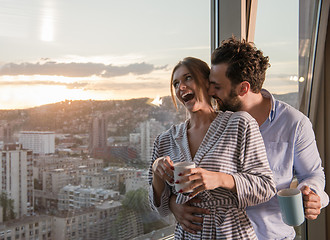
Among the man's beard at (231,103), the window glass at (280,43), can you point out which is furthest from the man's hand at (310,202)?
the window glass at (280,43)

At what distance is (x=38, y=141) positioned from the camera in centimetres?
142

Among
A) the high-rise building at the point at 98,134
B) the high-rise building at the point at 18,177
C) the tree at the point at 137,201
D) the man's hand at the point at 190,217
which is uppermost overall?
the high-rise building at the point at 98,134

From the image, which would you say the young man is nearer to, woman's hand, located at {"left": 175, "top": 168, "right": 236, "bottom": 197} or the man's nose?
the man's nose

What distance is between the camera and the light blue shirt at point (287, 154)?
5.41 feet

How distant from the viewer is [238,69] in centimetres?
166

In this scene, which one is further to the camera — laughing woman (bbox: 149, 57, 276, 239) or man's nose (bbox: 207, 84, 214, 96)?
man's nose (bbox: 207, 84, 214, 96)

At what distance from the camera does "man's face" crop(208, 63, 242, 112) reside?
1.63 m

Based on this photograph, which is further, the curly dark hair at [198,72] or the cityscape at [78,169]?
the curly dark hair at [198,72]

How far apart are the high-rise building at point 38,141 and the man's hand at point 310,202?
1.04 meters

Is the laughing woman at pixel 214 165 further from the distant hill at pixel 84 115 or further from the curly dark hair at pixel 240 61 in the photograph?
the distant hill at pixel 84 115

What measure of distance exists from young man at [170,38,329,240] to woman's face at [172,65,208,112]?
10 cm

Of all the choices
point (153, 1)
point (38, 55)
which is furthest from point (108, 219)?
point (153, 1)

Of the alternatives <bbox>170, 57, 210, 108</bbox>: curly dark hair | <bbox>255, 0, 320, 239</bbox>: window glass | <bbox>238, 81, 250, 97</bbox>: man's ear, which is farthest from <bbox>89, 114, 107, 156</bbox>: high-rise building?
<bbox>255, 0, 320, 239</bbox>: window glass

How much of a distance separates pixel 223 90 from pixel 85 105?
614mm
